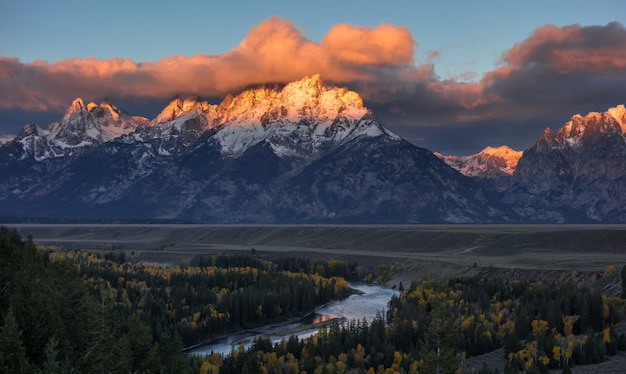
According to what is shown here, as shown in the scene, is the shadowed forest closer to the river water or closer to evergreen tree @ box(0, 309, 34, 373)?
evergreen tree @ box(0, 309, 34, 373)

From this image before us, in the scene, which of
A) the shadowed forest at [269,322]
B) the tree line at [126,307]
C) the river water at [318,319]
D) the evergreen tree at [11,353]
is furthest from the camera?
the river water at [318,319]

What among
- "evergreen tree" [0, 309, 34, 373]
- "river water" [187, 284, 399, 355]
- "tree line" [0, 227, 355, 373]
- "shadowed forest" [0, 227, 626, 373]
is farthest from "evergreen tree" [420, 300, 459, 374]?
"river water" [187, 284, 399, 355]

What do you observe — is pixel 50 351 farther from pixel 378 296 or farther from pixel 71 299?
pixel 378 296

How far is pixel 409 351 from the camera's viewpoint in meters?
96.8

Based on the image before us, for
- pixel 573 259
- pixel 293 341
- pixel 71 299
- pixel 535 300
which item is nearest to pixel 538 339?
pixel 535 300

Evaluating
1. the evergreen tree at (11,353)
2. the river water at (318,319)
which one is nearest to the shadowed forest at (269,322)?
the evergreen tree at (11,353)

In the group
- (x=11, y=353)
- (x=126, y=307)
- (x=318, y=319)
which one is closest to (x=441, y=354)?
(x=11, y=353)

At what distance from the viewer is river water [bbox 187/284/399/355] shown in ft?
386

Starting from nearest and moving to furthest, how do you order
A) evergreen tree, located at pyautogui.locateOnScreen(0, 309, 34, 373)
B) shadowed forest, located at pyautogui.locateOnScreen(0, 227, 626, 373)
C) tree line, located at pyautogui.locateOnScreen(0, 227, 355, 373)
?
evergreen tree, located at pyautogui.locateOnScreen(0, 309, 34, 373)
tree line, located at pyautogui.locateOnScreen(0, 227, 355, 373)
shadowed forest, located at pyautogui.locateOnScreen(0, 227, 626, 373)

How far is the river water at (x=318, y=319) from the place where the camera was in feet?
386

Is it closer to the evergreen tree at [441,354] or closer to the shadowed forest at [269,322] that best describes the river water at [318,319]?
the shadowed forest at [269,322]

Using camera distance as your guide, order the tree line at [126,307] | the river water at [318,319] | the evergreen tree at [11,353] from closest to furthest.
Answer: the evergreen tree at [11,353], the tree line at [126,307], the river water at [318,319]

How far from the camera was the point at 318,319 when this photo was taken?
13712 centimetres

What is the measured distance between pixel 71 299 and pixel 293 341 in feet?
109
